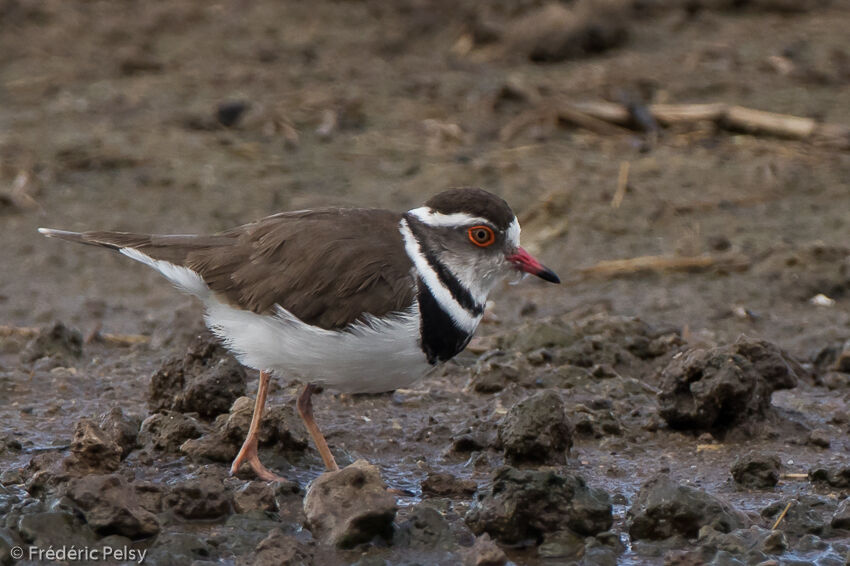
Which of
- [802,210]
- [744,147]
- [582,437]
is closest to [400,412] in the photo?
[582,437]

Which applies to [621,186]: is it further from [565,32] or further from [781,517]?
[781,517]

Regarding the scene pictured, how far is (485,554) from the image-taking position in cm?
495

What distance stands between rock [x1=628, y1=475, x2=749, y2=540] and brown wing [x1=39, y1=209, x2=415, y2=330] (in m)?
1.37

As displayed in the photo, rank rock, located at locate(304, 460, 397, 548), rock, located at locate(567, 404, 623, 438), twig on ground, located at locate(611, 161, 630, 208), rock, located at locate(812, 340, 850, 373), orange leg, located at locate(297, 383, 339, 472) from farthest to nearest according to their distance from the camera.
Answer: twig on ground, located at locate(611, 161, 630, 208), rock, located at locate(812, 340, 850, 373), rock, located at locate(567, 404, 623, 438), orange leg, located at locate(297, 383, 339, 472), rock, located at locate(304, 460, 397, 548)

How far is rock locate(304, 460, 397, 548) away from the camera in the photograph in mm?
5172

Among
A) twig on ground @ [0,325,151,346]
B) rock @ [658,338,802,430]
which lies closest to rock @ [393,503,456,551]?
rock @ [658,338,802,430]

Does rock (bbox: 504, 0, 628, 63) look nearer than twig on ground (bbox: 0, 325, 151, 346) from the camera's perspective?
No

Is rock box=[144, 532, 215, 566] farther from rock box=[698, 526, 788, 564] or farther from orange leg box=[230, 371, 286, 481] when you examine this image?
→ rock box=[698, 526, 788, 564]

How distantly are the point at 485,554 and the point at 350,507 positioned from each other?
64 cm

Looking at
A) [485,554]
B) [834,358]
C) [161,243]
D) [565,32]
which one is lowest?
[834,358]

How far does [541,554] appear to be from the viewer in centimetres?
527

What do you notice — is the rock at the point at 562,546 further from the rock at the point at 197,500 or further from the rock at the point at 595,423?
the rock at the point at 197,500

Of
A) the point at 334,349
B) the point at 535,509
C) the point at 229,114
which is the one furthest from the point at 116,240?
the point at 229,114

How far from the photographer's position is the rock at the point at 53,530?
508 centimetres
